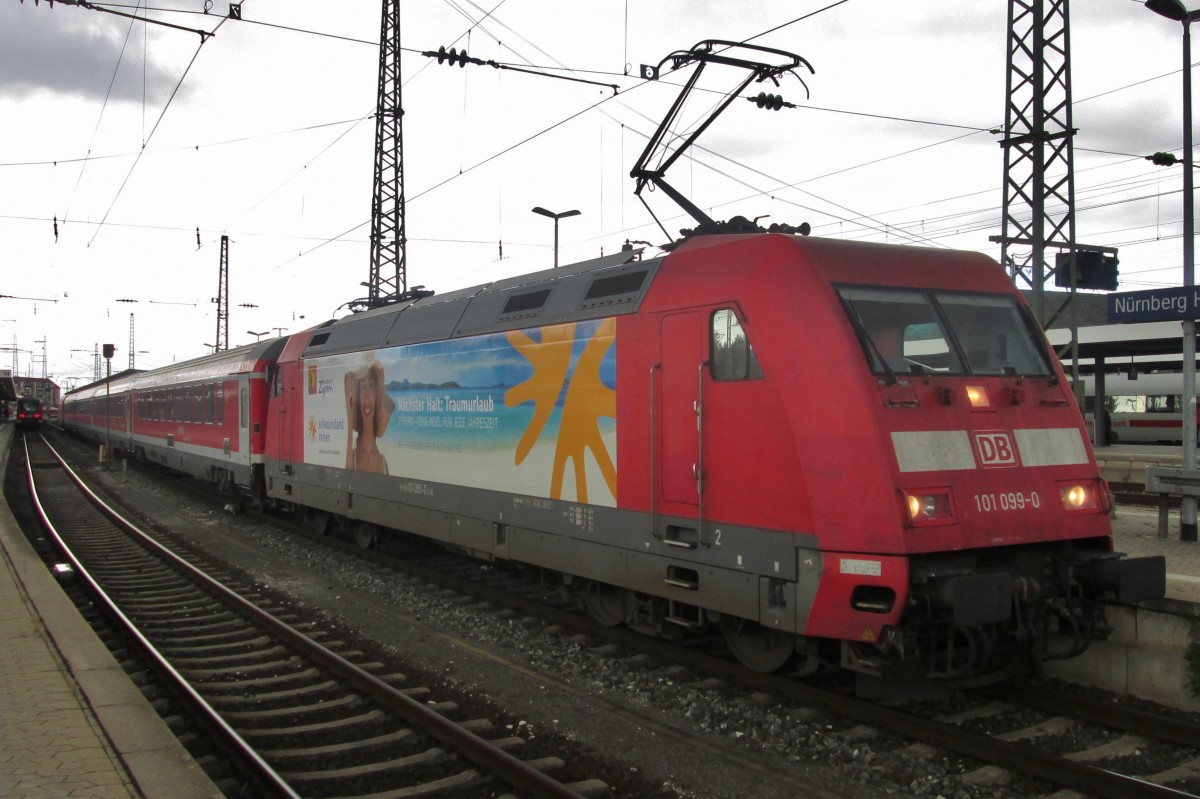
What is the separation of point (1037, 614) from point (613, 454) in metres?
3.54

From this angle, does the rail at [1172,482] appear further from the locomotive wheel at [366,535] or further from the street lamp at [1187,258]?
the locomotive wheel at [366,535]

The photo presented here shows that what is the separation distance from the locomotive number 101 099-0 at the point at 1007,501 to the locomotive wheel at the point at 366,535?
9815 mm

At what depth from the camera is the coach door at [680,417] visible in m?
6.97

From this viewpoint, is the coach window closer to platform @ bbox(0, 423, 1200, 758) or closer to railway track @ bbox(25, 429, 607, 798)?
railway track @ bbox(25, 429, 607, 798)

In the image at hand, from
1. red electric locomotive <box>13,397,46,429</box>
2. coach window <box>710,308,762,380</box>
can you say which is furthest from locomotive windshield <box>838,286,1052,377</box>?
red electric locomotive <box>13,397,46,429</box>

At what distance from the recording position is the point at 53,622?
8.88 meters

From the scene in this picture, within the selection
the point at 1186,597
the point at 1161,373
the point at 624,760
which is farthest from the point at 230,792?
the point at 1161,373

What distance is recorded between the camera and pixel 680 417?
712cm

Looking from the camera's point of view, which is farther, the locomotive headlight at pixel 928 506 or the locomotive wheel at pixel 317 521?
the locomotive wheel at pixel 317 521

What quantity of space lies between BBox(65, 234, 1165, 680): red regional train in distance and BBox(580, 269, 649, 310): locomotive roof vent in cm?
3

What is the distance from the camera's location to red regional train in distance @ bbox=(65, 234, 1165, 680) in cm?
583

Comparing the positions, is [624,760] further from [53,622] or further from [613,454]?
[53,622]

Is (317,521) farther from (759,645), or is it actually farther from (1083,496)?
(1083,496)

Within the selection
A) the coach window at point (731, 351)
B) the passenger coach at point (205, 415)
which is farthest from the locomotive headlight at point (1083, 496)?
the passenger coach at point (205, 415)
